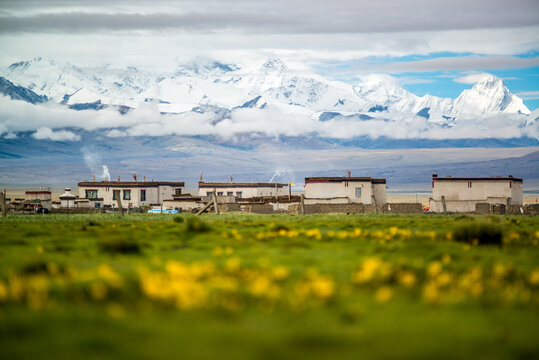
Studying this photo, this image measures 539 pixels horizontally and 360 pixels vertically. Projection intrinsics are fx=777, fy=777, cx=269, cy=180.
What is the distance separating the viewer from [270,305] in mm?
12891

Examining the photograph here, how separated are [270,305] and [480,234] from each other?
43.5 feet

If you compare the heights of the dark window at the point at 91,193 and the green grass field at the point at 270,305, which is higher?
the dark window at the point at 91,193

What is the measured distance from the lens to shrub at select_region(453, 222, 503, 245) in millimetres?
24237

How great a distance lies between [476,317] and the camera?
1236 centimetres

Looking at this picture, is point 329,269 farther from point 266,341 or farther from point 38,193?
point 38,193

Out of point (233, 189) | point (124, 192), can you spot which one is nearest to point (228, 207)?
point (233, 189)

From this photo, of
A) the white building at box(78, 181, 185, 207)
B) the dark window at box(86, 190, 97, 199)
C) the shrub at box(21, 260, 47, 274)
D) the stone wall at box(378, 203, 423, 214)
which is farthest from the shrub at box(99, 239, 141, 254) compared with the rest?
the dark window at box(86, 190, 97, 199)

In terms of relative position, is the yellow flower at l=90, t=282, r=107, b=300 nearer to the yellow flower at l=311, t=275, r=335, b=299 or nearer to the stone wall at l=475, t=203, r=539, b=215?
the yellow flower at l=311, t=275, r=335, b=299

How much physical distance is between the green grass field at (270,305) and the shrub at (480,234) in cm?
342

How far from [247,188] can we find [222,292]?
3927 inches

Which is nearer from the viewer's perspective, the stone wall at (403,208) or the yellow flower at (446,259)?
the yellow flower at (446,259)

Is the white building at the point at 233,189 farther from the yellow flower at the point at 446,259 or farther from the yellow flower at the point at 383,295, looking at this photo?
the yellow flower at the point at 383,295

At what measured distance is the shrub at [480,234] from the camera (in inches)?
954

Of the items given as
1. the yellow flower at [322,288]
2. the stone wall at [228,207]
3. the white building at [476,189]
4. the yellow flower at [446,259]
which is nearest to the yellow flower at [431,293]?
the yellow flower at [322,288]
